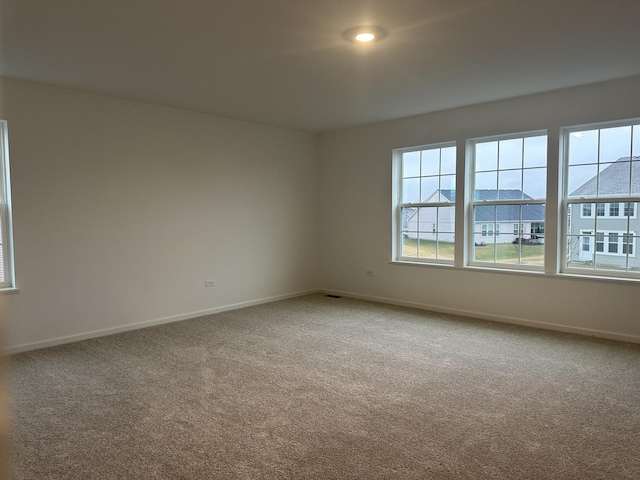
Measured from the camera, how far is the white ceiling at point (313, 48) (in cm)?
264

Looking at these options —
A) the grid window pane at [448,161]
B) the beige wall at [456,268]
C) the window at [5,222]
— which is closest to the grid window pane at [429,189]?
the grid window pane at [448,161]

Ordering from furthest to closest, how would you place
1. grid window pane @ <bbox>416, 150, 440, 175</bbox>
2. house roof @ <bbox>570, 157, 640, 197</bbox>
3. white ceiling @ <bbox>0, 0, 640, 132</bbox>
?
grid window pane @ <bbox>416, 150, 440, 175</bbox>
house roof @ <bbox>570, 157, 640, 197</bbox>
white ceiling @ <bbox>0, 0, 640, 132</bbox>

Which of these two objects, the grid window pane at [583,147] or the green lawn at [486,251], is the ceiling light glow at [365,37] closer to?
the grid window pane at [583,147]

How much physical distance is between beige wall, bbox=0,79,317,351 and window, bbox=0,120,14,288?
0.28 feet

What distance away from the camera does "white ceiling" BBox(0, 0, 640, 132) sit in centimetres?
264

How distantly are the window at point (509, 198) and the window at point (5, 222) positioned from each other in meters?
4.85

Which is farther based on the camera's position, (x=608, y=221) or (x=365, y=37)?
(x=608, y=221)

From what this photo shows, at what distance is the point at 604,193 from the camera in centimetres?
433

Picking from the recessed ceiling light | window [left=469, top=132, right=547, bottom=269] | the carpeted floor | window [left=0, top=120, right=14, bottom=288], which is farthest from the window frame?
window [left=0, top=120, right=14, bottom=288]

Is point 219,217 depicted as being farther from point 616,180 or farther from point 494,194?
point 616,180

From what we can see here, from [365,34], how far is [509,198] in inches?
113

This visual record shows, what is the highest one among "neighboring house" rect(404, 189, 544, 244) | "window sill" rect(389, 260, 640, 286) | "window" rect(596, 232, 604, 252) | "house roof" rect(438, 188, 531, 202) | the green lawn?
"house roof" rect(438, 188, 531, 202)

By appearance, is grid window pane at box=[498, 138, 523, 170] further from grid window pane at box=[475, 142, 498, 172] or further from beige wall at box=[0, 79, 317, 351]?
beige wall at box=[0, 79, 317, 351]

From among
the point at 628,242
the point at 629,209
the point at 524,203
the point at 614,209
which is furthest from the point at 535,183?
the point at 628,242
